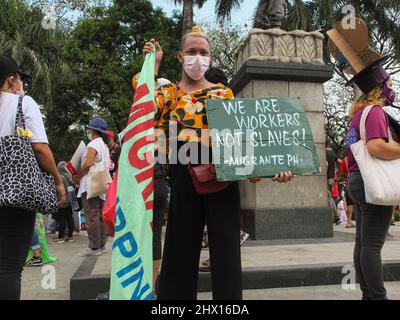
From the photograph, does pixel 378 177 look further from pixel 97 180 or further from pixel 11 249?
pixel 97 180

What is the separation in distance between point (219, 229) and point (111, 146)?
15.0 ft

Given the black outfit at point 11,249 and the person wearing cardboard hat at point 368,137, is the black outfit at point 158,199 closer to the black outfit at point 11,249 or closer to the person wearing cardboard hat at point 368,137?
the black outfit at point 11,249

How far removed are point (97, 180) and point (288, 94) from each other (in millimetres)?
3421

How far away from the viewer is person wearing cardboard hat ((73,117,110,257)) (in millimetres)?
5496

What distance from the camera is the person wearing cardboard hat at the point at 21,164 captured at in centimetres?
235

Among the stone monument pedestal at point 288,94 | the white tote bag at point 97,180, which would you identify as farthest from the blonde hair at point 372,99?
the stone monument pedestal at point 288,94

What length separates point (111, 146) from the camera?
6.58m

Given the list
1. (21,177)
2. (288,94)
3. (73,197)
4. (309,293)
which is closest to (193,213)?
(21,177)

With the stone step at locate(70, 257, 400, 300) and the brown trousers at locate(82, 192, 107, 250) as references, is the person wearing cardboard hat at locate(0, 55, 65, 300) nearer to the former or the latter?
the stone step at locate(70, 257, 400, 300)

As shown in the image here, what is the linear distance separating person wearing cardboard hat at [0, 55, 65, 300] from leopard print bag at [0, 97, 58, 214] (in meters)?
0.02

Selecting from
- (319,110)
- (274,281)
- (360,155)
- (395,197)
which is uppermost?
(319,110)

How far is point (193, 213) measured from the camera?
2.38 m
